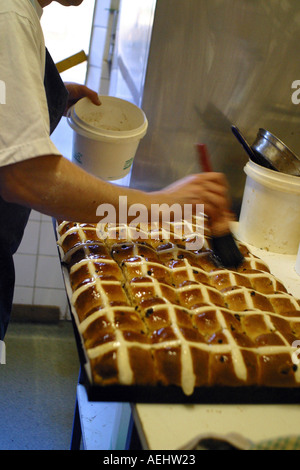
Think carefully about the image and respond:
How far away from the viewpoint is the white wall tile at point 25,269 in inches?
95.0

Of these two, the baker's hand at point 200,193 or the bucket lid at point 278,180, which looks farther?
the bucket lid at point 278,180

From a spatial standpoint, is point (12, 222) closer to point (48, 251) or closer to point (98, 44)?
point (48, 251)

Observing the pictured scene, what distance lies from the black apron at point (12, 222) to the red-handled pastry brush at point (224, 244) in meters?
0.44

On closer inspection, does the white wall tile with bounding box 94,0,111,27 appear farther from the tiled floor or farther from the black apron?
the tiled floor

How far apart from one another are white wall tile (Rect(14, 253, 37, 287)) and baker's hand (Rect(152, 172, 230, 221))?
1.51 metres

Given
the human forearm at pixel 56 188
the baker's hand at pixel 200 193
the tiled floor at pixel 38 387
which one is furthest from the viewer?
the tiled floor at pixel 38 387

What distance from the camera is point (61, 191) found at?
894mm

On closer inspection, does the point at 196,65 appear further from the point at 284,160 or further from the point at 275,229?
the point at 275,229

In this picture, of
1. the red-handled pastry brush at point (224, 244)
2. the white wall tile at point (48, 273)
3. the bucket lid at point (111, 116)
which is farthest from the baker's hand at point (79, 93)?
the white wall tile at point (48, 273)

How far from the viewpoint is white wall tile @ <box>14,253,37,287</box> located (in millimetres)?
2412

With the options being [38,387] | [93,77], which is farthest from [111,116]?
[38,387]

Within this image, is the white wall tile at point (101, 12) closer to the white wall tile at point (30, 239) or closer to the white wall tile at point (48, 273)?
the white wall tile at point (30, 239)

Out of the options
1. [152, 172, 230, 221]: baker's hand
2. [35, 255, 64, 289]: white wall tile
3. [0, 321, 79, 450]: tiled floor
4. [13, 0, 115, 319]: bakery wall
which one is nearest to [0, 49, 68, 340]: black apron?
[152, 172, 230, 221]: baker's hand

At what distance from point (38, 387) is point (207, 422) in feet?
5.07
